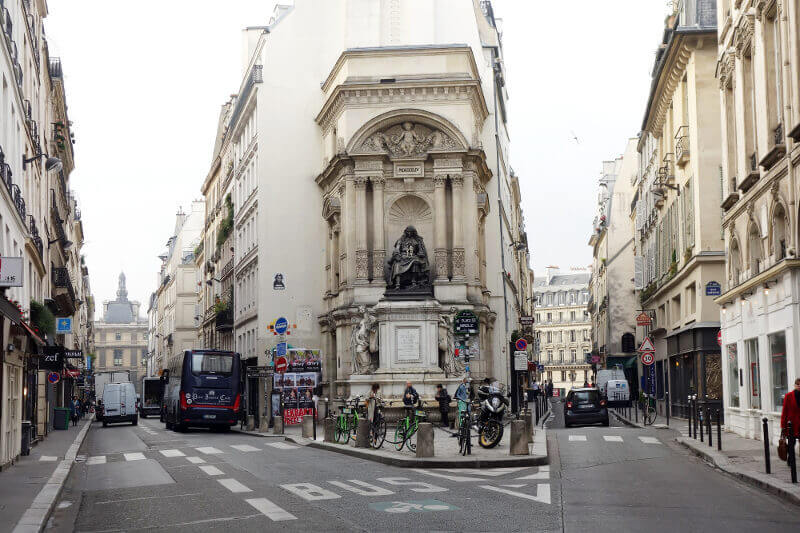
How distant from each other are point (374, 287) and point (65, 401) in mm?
30926

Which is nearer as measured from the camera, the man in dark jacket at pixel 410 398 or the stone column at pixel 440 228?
the man in dark jacket at pixel 410 398

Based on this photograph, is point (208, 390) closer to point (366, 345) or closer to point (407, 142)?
point (366, 345)

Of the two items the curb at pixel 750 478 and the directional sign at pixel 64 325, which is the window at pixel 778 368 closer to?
the curb at pixel 750 478

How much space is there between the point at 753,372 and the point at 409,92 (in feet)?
73.6

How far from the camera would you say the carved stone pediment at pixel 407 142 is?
43.3 meters

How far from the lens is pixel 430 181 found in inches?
1716

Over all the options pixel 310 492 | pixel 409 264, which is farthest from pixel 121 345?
pixel 310 492

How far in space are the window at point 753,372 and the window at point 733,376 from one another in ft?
4.79

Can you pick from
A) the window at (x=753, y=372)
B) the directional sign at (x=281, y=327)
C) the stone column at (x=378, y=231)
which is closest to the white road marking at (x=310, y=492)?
the window at (x=753, y=372)

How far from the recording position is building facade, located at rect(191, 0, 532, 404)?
4300cm

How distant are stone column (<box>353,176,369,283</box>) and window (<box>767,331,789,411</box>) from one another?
2182 centimetres

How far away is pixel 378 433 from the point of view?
25.3m

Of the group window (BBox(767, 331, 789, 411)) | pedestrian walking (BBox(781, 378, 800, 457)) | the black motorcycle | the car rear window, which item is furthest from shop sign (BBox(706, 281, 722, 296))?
pedestrian walking (BBox(781, 378, 800, 457))

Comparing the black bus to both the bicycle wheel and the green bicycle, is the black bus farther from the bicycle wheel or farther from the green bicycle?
the green bicycle
